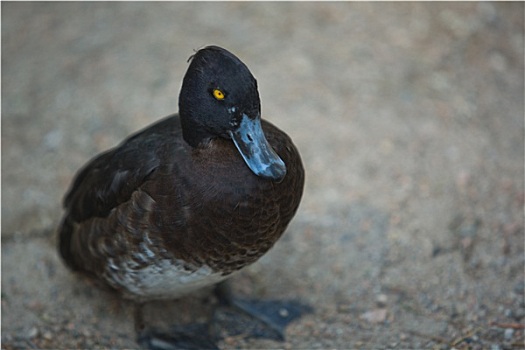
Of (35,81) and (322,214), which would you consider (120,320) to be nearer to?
(322,214)

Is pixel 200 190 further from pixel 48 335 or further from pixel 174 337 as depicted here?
pixel 48 335

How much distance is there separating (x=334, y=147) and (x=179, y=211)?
2100 millimetres

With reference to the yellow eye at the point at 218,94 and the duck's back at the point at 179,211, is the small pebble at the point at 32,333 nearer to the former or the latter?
the duck's back at the point at 179,211

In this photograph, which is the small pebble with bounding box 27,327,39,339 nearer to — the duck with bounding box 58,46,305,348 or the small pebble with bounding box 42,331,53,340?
the small pebble with bounding box 42,331,53,340

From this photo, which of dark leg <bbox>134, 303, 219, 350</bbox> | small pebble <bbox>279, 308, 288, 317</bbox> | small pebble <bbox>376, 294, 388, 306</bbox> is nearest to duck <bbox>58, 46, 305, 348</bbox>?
dark leg <bbox>134, 303, 219, 350</bbox>

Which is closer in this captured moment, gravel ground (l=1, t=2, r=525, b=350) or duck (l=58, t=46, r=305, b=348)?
duck (l=58, t=46, r=305, b=348)

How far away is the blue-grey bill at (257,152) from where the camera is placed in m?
3.36

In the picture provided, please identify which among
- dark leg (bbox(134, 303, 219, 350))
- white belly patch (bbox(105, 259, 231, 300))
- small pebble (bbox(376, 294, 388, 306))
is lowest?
dark leg (bbox(134, 303, 219, 350))

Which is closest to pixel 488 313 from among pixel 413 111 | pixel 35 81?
pixel 413 111

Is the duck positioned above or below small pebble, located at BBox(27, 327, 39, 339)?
above

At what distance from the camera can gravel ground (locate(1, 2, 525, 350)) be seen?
4.37m

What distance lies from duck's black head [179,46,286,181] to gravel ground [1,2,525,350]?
4.22 feet

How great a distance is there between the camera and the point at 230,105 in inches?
131

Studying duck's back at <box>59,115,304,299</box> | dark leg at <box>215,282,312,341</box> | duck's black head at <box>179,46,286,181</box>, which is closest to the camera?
duck's black head at <box>179,46,286,181</box>
